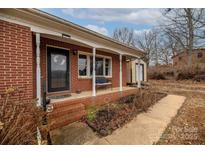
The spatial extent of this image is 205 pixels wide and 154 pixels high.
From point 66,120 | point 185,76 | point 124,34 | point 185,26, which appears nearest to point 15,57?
point 66,120

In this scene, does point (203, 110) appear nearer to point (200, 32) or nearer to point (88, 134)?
point (88, 134)

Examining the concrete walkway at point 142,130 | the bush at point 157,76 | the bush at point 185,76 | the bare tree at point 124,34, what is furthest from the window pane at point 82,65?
the bare tree at point 124,34

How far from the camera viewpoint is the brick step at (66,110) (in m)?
5.13

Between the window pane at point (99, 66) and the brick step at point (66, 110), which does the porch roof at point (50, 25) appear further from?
the brick step at point (66, 110)

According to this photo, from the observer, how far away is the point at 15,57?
4.52 metres

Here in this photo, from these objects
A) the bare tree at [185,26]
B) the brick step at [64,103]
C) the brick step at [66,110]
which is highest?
the bare tree at [185,26]

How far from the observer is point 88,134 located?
4.89 meters

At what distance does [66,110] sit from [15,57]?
6.88 feet

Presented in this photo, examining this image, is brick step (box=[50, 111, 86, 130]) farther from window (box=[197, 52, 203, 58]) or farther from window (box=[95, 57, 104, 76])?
window (box=[197, 52, 203, 58])

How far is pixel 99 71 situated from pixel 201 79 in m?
15.9

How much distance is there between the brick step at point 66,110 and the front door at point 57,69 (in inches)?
65.3

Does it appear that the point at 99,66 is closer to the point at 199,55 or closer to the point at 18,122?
the point at 18,122

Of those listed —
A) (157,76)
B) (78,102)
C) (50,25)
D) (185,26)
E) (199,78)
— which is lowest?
(78,102)
